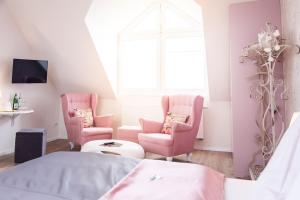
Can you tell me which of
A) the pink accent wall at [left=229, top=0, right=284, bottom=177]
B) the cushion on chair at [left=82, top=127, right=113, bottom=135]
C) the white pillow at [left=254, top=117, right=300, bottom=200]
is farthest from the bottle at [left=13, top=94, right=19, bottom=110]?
the white pillow at [left=254, top=117, right=300, bottom=200]

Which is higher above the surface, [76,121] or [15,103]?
[15,103]

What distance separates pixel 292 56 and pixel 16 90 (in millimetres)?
4163

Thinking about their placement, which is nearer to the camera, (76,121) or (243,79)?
(243,79)

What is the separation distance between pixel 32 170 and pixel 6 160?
2.60 metres

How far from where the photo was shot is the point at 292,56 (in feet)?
7.93

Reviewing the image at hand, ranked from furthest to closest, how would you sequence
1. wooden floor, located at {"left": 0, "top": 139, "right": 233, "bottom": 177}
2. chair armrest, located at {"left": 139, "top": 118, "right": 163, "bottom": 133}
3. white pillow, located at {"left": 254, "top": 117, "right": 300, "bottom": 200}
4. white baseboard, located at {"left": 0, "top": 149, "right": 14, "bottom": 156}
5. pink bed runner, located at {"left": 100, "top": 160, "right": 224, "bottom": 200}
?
white baseboard, located at {"left": 0, "top": 149, "right": 14, "bottom": 156} < chair armrest, located at {"left": 139, "top": 118, "right": 163, "bottom": 133} < wooden floor, located at {"left": 0, "top": 139, "right": 233, "bottom": 177} < pink bed runner, located at {"left": 100, "top": 160, "right": 224, "bottom": 200} < white pillow, located at {"left": 254, "top": 117, "right": 300, "bottom": 200}

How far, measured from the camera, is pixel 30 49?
4.33m

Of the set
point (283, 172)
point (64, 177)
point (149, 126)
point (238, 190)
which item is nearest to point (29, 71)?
Result: point (149, 126)

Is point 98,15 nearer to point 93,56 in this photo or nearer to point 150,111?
point 93,56

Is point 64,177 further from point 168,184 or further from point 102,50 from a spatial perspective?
point 102,50

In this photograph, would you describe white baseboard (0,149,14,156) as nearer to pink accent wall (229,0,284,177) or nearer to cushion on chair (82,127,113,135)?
cushion on chair (82,127,113,135)

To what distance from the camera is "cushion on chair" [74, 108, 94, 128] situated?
417cm

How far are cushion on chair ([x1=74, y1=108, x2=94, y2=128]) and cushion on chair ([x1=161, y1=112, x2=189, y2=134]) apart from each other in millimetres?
1418

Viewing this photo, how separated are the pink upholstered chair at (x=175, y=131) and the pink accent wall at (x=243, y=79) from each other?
69 cm
